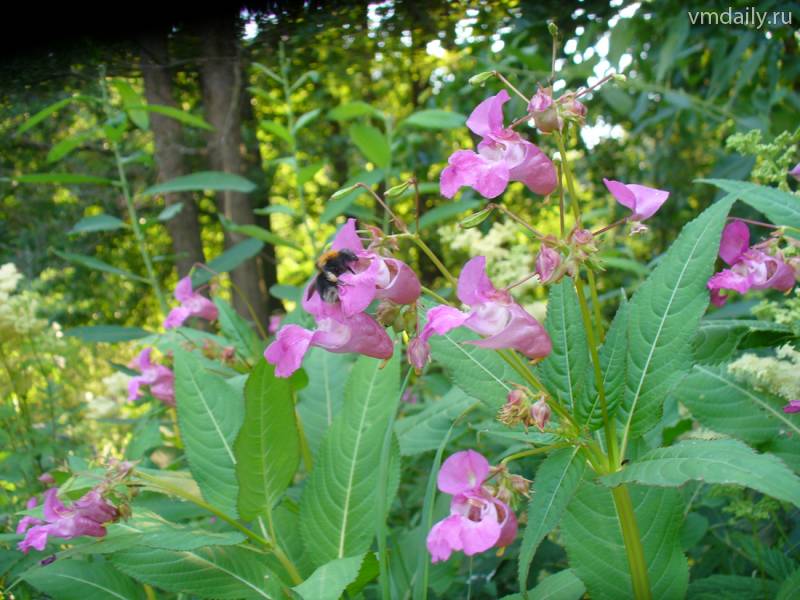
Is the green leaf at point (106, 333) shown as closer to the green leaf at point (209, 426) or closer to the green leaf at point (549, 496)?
the green leaf at point (209, 426)

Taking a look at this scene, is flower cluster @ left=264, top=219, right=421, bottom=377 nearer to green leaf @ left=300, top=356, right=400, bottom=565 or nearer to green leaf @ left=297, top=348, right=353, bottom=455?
green leaf @ left=300, top=356, right=400, bottom=565

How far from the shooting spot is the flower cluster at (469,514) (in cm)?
95

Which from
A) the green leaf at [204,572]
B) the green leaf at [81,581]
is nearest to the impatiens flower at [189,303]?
the green leaf at [81,581]

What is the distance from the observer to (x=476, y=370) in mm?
1123

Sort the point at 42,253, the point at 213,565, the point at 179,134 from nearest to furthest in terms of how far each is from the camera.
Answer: the point at 213,565 < the point at 179,134 < the point at 42,253

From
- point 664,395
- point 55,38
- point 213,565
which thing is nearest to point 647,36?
point 55,38

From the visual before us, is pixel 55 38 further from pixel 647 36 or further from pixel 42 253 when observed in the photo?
pixel 42 253

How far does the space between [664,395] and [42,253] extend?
6.72 meters

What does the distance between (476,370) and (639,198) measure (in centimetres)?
32

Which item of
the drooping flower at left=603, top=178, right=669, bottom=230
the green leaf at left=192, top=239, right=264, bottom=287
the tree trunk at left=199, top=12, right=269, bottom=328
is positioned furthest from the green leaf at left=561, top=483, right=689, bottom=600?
the tree trunk at left=199, top=12, right=269, bottom=328

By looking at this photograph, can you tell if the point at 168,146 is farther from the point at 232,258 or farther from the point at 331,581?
the point at 331,581

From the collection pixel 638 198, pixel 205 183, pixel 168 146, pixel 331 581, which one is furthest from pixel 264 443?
pixel 168 146

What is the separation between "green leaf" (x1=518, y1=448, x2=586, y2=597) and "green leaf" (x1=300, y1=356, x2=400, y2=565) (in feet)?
1.14

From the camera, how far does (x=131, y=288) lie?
8469 mm
